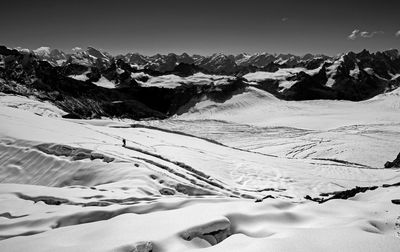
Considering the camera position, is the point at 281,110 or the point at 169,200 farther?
the point at 281,110

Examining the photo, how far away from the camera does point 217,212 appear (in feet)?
27.8

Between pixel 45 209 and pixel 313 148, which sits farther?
pixel 313 148

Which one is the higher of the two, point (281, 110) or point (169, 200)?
point (169, 200)

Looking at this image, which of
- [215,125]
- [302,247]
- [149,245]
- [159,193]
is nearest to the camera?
[302,247]

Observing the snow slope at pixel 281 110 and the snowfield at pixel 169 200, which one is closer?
the snowfield at pixel 169 200

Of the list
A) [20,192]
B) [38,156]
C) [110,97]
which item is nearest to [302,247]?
[20,192]

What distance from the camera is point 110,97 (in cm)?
15712

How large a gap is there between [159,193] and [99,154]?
630cm

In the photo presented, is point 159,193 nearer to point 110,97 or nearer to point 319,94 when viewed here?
point 110,97

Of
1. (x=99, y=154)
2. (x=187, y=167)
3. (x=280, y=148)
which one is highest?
(x=99, y=154)

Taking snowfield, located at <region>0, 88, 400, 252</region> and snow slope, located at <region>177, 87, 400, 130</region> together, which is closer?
snowfield, located at <region>0, 88, 400, 252</region>

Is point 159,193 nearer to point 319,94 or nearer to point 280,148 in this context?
point 280,148

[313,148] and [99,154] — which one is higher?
[99,154]

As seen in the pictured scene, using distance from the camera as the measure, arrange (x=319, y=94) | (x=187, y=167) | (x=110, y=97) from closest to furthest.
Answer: (x=187, y=167), (x=110, y=97), (x=319, y=94)
